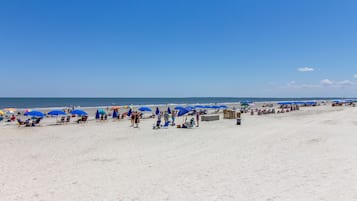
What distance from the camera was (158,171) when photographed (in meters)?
8.23

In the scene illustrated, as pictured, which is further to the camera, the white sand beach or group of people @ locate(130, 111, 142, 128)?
group of people @ locate(130, 111, 142, 128)

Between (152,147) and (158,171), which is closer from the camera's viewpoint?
(158,171)

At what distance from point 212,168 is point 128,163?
287 cm

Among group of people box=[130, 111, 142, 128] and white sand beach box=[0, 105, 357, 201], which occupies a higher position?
group of people box=[130, 111, 142, 128]

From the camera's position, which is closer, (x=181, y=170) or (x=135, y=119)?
(x=181, y=170)

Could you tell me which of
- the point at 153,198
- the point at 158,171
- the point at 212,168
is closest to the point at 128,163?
the point at 158,171

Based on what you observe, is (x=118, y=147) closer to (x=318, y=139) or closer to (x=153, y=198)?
(x=153, y=198)

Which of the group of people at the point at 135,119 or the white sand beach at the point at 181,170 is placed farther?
the group of people at the point at 135,119

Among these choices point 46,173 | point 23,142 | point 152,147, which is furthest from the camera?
point 23,142

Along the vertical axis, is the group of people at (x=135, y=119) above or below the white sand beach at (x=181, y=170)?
above

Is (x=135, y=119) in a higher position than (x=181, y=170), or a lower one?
higher

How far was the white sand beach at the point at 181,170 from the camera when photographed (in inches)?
246

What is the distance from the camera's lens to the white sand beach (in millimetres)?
6258

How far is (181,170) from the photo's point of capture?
326 inches
